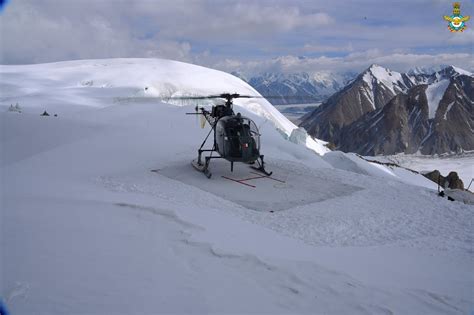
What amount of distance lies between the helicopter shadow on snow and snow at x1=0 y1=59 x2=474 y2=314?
78mm

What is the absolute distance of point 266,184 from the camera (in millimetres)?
13586

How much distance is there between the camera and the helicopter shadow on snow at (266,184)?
11716 mm

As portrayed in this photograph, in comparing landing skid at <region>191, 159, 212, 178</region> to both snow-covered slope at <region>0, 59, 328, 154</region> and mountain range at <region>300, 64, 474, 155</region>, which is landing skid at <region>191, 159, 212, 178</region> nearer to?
snow-covered slope at <region>0, 59, 328, 154</region>

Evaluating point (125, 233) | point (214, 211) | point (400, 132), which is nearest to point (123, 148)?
point (214, 211)

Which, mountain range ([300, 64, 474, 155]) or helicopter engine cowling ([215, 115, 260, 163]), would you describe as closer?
helicopter engine cowling ([215, 115, 260, 163])

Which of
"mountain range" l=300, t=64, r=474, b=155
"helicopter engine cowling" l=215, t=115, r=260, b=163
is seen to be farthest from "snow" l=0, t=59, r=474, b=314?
"mountain range" l=300, t=64, r=474, b=155

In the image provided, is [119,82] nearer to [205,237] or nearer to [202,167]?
[202,167]

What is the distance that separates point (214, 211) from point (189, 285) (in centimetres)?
464

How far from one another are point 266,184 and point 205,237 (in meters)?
6.17

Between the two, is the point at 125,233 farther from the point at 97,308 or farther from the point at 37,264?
the point at 97,308

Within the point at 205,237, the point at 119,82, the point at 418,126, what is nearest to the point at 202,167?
the point at 205,237

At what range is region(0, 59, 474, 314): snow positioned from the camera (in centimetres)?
542

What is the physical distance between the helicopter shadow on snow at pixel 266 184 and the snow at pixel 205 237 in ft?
0.26

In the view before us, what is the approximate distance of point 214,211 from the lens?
10266 mm
